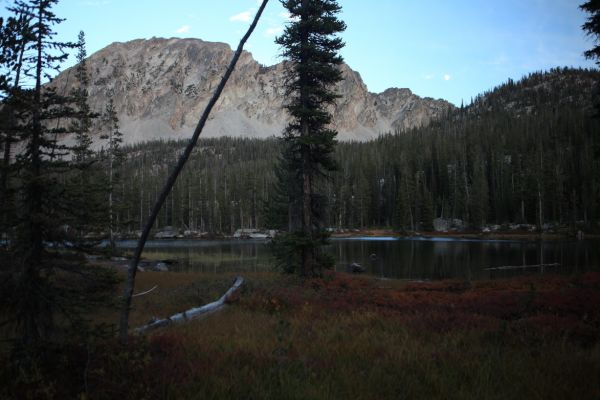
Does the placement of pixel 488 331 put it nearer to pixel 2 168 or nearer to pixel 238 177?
pixel 2 168

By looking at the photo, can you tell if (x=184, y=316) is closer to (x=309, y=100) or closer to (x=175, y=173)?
(x=175, y=173)

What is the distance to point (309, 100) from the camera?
18.5 metres

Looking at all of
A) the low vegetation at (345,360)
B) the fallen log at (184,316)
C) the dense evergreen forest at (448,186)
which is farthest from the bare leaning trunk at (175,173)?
the dense evergreen forest at (448,186)

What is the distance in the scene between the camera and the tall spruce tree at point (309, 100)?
18.0m

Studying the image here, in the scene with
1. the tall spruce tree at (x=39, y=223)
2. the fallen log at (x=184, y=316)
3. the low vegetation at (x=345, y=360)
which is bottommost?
the fallen log at (x=184, y=316)

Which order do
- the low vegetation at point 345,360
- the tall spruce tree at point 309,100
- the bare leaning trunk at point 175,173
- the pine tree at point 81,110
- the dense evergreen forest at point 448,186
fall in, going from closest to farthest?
the low vegetation at point 345,360 < the bare leaning trunk at point 175,173 < the pine tree at point 81,110 < the tall spruce tree at point 309,100 < the dense evergreen forest at point 448,186

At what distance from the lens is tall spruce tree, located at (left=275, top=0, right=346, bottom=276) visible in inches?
707

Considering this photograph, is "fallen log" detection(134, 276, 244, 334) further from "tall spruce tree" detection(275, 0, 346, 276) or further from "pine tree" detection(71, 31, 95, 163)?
"tall spruce tree" detection(275, 0, 346, 276)

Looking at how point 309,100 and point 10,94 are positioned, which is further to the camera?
point 309,100

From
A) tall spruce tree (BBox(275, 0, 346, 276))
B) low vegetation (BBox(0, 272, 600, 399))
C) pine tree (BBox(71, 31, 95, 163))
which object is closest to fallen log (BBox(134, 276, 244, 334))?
low vegetation (BBox(0, 272, 600, 399))

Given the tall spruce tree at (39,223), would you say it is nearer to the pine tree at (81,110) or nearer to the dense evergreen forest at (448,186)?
the pine tree at (81,110)

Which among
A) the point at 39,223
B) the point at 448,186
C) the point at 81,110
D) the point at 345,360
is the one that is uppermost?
the point at 448,186

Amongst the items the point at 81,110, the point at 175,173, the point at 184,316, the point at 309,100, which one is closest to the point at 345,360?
the point at 175,173

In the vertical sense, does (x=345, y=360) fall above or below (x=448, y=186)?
below
